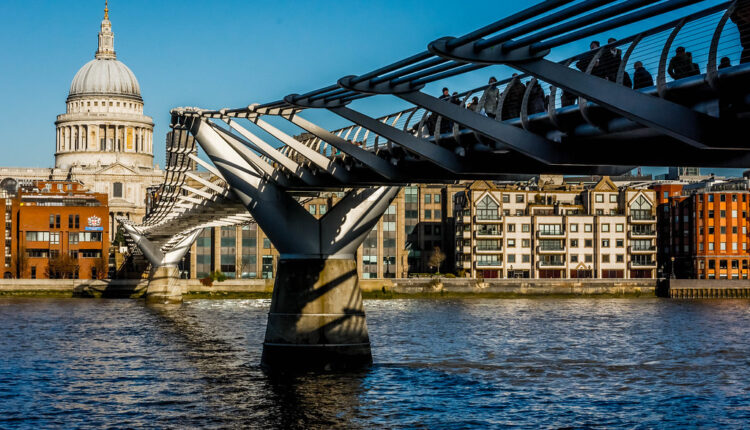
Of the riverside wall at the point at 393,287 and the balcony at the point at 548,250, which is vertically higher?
the balcony at the point at 548,250

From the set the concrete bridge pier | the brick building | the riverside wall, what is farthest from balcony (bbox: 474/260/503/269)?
the brick building

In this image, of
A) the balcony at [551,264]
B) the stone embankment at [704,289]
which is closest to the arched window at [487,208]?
the balcony at [551,264]

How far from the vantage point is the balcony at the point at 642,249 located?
122 meters

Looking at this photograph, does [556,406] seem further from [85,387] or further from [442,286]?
[442,286]

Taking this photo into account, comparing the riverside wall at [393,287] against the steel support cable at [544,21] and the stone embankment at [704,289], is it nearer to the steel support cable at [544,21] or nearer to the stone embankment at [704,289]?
the stone embankment at [704,289]

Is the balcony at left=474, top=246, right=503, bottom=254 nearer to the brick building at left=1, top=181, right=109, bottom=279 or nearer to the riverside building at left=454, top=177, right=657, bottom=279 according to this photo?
the riverside building at left=454, top=177, right=657, bottom=279

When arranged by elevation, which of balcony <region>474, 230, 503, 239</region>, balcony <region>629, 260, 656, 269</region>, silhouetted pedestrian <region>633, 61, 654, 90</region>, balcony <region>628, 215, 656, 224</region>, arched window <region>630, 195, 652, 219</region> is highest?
arched window <region>630, 195, 652, 219</region>

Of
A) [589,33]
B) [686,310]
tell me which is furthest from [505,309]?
[589,33]

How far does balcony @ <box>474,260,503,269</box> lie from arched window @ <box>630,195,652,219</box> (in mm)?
15296

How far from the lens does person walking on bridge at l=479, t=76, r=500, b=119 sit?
2517 centimetres

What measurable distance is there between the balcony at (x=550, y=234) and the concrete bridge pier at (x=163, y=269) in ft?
132

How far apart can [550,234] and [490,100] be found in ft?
321

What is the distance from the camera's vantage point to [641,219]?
123562 mm

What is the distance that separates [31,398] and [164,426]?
23.1ft
